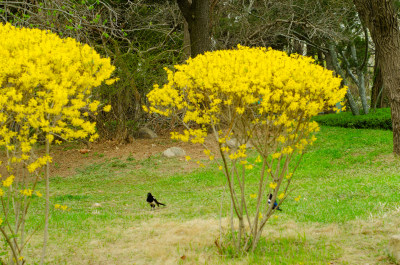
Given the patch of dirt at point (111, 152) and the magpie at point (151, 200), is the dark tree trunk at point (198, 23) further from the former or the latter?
the magpie at point (151, 200)

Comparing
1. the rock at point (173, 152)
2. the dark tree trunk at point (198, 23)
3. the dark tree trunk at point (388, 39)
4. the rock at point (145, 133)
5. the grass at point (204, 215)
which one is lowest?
the grass at point (204, 215)

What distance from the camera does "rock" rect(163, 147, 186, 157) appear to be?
1223 cm

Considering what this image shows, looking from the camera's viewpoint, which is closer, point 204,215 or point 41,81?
point 41,81

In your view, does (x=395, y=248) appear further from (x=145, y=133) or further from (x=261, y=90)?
(x=145, y=133)

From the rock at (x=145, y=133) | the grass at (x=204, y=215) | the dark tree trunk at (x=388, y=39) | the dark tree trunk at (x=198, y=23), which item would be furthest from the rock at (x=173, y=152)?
the dark tree trunk at (x=388, y=39)

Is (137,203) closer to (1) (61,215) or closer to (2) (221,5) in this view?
(1) (61,215)

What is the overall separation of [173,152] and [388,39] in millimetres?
Result: 6191

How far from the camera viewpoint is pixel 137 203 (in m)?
8.22

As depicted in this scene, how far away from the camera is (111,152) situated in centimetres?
1284

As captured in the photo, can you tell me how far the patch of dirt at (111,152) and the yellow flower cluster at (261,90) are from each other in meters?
7.03

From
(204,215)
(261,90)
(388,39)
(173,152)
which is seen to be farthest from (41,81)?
(173,152)

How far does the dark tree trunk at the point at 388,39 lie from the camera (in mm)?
9414

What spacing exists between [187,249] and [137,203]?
3608 millimetres

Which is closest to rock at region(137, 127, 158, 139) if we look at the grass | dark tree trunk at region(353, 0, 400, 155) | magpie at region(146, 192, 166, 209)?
the grass
